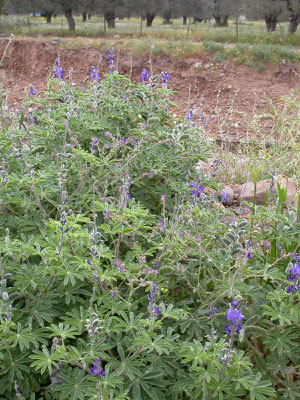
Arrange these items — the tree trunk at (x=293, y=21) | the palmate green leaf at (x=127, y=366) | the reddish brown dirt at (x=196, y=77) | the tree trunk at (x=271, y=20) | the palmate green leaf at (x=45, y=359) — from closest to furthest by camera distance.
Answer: the palmate green leaf at (x=45, y=359), the palmate green leaf at (x=127, y=366), the reddish brown dirt at (x=196, y=77), the tree trunk at (x=293, y=21), the tree trunk at (x=271, y=20)

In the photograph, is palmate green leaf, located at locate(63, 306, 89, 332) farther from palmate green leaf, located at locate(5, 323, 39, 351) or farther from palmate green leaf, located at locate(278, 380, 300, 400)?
palmate green leaf, located at locate(278, 380, 300, 400)

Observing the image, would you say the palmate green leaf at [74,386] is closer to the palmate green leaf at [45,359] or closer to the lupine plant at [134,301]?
the lupine plant at [134,301]

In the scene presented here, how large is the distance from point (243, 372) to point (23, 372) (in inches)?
36.1

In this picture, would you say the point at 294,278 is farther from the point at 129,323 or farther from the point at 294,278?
the point at 129,323

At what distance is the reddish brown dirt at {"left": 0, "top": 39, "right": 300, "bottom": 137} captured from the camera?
11.8 m

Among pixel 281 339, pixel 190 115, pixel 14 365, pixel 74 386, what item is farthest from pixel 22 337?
pixel 190 115

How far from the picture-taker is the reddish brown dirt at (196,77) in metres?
11.8

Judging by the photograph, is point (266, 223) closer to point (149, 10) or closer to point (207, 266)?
point (207, 266)

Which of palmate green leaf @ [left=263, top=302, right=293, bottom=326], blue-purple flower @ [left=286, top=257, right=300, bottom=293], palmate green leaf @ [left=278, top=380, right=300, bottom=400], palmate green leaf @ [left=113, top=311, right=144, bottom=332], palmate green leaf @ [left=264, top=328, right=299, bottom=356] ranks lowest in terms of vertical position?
palmate green leaf @ [left=278, top=380, right=300, bottom=400]

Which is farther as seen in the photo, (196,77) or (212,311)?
(196,77)

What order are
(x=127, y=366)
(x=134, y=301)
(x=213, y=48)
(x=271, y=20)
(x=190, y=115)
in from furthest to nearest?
(x=271, y=20) < (x=213, y=48) < (x=190, y=115) < (x=134, y=301) < (x=127, y=366)

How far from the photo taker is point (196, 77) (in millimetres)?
13406

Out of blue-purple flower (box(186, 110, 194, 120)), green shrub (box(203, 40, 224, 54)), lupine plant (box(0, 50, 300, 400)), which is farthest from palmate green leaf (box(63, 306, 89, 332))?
green shrub (box(203, 40, 224, 54))

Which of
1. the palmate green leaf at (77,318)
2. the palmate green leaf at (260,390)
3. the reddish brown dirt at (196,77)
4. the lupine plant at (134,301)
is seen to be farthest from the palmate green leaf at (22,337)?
the reddish brown dirt at (196,77)
